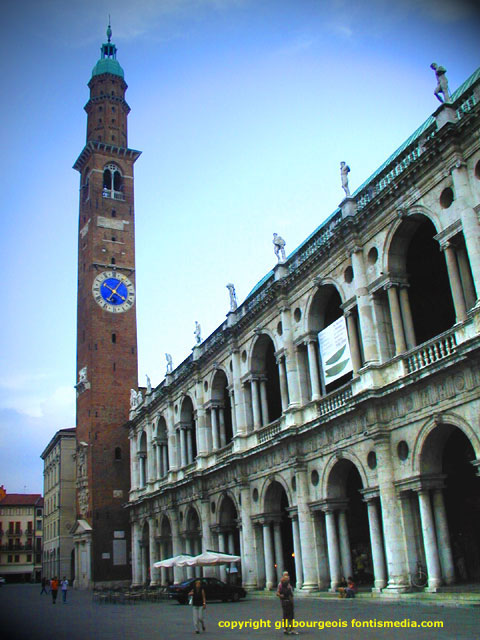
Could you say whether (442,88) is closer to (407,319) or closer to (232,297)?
(407,319)

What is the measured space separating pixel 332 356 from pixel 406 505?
7502 millimetres

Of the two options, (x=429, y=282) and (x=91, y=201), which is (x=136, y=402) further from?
(x=429, y=282)

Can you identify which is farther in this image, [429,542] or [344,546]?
[344,546]

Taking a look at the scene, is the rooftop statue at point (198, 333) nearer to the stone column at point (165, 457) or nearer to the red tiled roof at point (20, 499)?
the stone column at point (165, 457)

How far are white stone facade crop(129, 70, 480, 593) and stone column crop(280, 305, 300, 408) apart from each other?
7 cm

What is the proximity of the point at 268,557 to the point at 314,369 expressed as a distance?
400 inches

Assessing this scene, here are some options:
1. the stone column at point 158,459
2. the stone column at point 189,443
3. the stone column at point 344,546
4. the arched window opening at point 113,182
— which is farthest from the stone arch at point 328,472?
the arched window opening at point 113,182

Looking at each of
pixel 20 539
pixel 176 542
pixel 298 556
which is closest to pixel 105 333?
pixel 176 542

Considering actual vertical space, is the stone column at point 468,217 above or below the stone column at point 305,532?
above

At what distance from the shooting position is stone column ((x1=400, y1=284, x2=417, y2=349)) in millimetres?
25248

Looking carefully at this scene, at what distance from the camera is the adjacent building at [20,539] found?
116m

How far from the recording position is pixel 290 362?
3256 centimetres

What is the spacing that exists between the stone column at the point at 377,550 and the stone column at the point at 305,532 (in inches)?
191

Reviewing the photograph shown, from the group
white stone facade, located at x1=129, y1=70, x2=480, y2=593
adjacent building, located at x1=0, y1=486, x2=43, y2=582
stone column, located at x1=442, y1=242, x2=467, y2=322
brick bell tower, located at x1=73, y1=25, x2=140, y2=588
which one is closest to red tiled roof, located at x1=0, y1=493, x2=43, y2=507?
adjacent building, located at x1=0, y1=486, x2=43, y2=582
